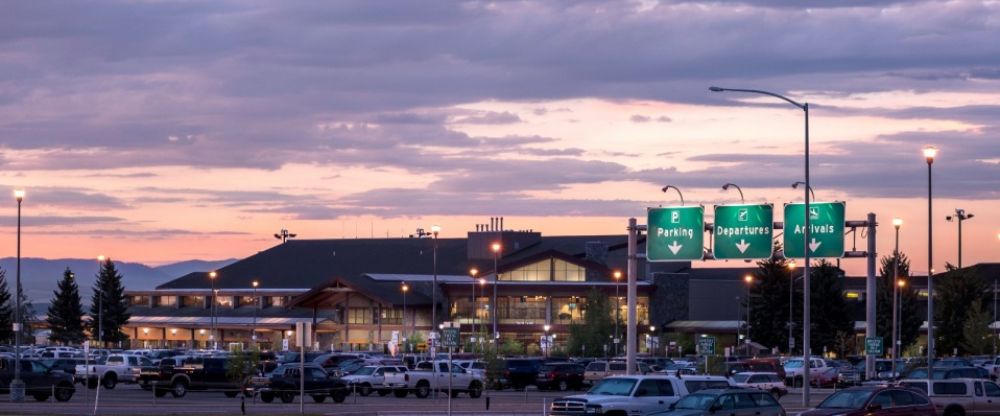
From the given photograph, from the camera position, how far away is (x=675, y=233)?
181 ft

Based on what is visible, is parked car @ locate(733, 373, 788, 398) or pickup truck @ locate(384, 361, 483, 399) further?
pickup truck @ locate(384, 361, 483, 399)

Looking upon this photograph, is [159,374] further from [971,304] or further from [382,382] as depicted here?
[971,304]

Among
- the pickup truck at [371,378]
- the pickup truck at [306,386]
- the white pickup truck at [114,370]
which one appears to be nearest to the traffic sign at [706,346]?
the pickup truck at [371,378]

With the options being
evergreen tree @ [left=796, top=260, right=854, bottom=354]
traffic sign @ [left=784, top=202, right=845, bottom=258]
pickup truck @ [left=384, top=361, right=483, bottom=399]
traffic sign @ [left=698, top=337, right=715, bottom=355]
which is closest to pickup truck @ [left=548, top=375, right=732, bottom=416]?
Result: traffic sign @ [left=784, top=202, right=845, bottom=258]

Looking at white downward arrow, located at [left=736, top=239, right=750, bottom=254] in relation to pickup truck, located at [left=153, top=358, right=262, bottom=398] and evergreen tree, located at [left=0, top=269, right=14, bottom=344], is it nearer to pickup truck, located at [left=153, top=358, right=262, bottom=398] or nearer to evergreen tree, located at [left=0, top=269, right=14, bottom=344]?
pickup truck, located at [left=153, top=358, right=262, bottom=398]

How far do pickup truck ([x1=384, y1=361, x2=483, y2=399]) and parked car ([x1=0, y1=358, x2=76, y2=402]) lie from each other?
14884mm

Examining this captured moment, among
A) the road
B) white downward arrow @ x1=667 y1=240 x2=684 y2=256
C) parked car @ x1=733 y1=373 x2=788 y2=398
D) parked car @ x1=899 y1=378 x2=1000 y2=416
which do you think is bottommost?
the road

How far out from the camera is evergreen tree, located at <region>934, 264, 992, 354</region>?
11950 centimetres

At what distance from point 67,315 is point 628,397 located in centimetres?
11780

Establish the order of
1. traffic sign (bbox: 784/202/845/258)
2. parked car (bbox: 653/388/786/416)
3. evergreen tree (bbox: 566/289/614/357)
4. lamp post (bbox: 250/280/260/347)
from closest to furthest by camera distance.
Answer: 1. parked car (bbox: 653/388/786/416)
2. traffic sign (bbox: 784/202/845/258)
3. evergreen tree (bbox: 566/289/614/357)
4. lamp post (bbox: 250/280/260/347)

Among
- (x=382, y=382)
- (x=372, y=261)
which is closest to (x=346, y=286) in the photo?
(x=372, y=261)

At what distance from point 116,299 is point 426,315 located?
3272cm

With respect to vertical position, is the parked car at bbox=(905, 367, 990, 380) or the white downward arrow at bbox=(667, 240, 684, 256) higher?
the white downward arrow at bbox=(667, 240, 684, 256)

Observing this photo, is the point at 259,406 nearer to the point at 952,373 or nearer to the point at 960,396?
the point at 960,396
